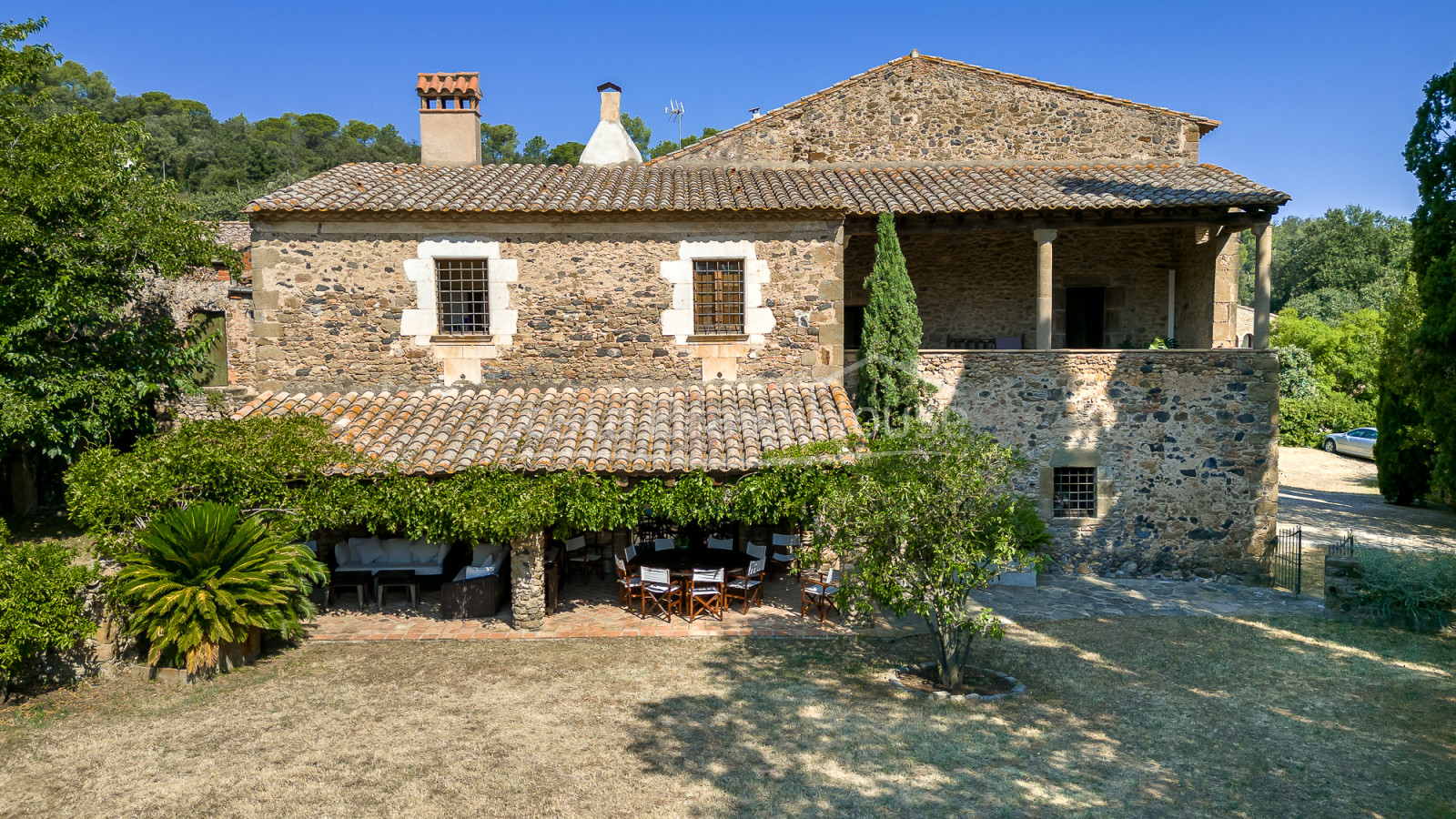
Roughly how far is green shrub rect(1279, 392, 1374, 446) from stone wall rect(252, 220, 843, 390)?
2860cm

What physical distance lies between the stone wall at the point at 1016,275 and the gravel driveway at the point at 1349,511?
5892 mm

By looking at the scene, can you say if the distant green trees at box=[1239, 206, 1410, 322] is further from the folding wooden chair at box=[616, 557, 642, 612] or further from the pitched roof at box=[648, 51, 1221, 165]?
the folding wooden chair at box=[616, 557, 642, 612]

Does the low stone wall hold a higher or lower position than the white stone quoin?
lower

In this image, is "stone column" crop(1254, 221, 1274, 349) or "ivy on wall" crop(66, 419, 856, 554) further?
"stone column" crop(1254, 221, 1274, 349)

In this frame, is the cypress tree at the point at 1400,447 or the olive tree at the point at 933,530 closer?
the olive tree at the point at 933,530

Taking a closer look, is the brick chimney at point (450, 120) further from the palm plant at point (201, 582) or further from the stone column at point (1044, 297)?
the stone column at point (1044, 297)

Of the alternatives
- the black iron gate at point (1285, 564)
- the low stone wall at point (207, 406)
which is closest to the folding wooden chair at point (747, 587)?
the low stone wall at point (207, 406)

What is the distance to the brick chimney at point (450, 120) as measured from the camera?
14906 mm

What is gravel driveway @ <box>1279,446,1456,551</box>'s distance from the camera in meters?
17.0

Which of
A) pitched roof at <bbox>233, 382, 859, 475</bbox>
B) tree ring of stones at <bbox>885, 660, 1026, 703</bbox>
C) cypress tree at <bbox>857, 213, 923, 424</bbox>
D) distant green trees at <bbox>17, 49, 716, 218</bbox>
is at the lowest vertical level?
tree ring of stones at <bbox>885, 660, 1026, 703</bbox>

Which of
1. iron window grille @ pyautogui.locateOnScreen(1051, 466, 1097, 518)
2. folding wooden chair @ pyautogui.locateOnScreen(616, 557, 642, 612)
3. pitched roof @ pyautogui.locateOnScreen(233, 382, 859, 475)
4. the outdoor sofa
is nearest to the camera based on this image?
pitched roof @ pyautogui.locateOnScreen(233, 382, 859, 475)

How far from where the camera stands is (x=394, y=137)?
6247 cm

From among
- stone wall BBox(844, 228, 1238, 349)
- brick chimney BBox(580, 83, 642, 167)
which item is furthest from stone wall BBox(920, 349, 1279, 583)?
brick chimney BBox(580, 83, 642, 167)

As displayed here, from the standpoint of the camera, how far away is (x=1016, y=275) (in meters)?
15.8
